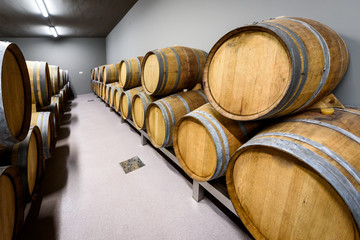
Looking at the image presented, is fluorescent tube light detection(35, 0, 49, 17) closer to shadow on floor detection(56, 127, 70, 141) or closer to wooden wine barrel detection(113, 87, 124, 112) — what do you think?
wooden wine barrel detection(113, 87, 124, 112)

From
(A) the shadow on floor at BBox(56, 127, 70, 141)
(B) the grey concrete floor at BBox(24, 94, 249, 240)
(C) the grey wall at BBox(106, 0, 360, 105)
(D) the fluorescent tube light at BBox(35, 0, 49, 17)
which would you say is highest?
(D) the fluorescent tube light at BBox(35, 0, 49, 17)

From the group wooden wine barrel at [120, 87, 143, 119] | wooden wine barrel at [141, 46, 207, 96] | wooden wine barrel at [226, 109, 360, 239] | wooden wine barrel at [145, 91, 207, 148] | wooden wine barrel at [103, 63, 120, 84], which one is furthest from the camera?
wooden wine barrel at [103, 63, 120, 84]

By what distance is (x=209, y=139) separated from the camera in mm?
1396

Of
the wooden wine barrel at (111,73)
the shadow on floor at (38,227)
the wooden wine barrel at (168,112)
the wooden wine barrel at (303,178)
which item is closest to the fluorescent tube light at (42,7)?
the wooden wine barrel at (111,73)

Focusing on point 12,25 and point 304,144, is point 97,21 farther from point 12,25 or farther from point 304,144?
point 304,144

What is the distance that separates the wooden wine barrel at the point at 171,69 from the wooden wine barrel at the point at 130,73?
1172 millimetres

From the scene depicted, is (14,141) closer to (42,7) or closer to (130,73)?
(130,73)

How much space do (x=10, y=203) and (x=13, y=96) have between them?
0.73 meters

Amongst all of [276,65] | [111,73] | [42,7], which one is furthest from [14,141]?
[42,7]

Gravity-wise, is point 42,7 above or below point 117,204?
above

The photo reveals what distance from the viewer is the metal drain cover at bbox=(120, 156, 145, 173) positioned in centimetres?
243

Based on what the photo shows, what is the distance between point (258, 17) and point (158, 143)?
6.32 feet

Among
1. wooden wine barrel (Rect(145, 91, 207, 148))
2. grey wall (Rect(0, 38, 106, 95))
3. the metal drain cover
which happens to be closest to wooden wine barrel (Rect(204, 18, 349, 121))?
wooden wine barrel (Rect(145, 91, 207, 148))

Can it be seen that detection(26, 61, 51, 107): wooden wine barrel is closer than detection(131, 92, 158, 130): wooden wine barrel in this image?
Yes
